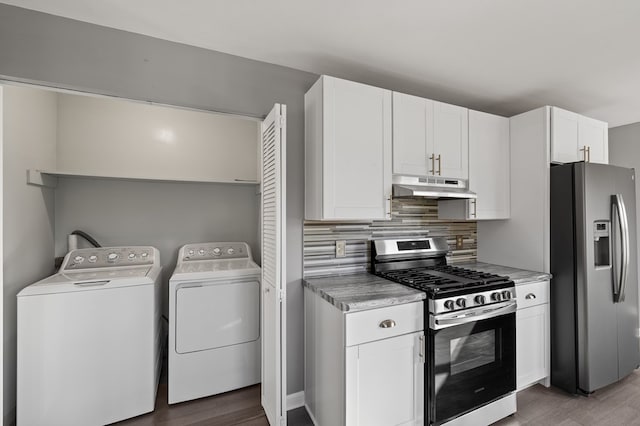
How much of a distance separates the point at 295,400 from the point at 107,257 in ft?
6.45

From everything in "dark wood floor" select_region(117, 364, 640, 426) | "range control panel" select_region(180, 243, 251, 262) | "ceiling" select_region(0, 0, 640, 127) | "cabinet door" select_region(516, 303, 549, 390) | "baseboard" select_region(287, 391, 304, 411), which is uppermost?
"ceiling" select_region(0, 0, 640, 127)

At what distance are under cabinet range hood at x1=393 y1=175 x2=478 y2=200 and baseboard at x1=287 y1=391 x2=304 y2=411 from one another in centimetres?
165

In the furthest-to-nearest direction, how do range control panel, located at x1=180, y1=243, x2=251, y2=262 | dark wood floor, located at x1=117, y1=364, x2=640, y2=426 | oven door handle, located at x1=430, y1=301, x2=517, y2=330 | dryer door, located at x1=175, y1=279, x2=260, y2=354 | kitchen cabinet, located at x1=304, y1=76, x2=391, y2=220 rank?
range control panel, located at x1=180, y1=243, x2=251, y2=262 → dryer door, located at x1=175, y1=279, x2=260, y2=354 → dark wood floor, located at x1=117, y1=364, x2=640, y2=426 → kitchen cabinet, located at x1=304, y1=76, x2=391, y2=220 → oven door handle, located at x1=430, y1=301, x2=517, y2=330

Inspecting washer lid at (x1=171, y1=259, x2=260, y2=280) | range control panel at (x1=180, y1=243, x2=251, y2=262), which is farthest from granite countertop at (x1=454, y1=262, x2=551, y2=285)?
range control panel at (x1=180, y1=243, x2=251, y2=262)

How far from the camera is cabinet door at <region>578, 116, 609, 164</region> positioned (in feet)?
8.74

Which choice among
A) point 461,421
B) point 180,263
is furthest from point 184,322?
point 461,421

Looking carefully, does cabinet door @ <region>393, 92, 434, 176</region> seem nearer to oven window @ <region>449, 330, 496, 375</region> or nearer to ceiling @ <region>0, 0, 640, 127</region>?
ceiling @ <region>0, 0, 640, 127</region>

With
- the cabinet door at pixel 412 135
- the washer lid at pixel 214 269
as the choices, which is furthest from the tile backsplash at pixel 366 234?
the washer lid at pixel 214 269

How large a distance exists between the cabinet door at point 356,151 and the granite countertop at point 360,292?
0.47 meters

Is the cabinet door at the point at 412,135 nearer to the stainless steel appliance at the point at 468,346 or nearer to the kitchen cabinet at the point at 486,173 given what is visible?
the kitchen cabinet at the point at 486,173

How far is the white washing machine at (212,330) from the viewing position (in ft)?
7.30

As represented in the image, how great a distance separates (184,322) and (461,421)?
2038 mm

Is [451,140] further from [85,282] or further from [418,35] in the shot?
[85,282]

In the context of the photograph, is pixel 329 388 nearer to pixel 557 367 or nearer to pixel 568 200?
pixel 557 367
